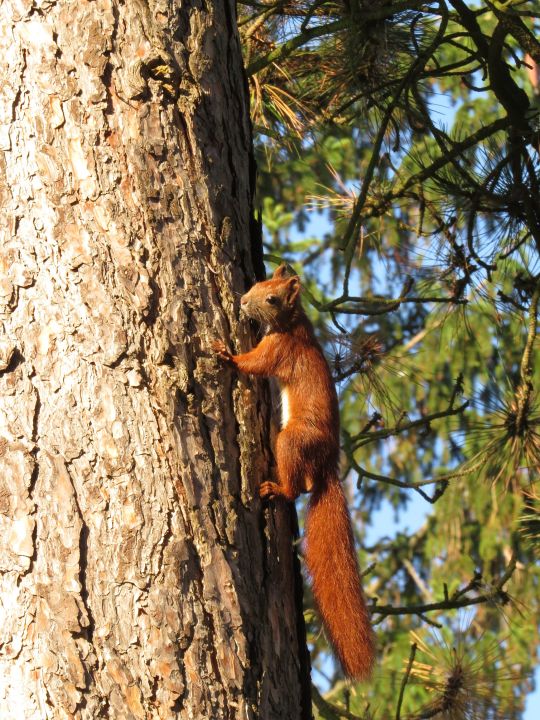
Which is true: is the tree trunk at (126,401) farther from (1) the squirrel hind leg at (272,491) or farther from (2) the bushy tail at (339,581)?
(2) the bushy tail at (339,581)

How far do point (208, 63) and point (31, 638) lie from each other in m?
1.46

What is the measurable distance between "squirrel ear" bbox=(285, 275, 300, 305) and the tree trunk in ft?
2.85

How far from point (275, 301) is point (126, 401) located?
1.05 metres

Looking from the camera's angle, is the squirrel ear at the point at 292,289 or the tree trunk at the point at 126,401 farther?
the squirrel ear at the point at 292,289

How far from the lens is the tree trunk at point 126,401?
6.50ft

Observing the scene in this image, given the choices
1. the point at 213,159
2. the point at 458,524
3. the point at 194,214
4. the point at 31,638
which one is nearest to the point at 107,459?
the point at 31,638

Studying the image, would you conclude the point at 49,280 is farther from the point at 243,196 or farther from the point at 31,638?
the point at 31,638

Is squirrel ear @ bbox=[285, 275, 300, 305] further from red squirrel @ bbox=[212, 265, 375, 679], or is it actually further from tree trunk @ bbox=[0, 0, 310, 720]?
tree trunk @ bbox=[0, 0, 310, 720]

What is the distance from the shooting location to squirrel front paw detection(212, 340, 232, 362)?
2283 millimetres

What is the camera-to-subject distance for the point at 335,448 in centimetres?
295

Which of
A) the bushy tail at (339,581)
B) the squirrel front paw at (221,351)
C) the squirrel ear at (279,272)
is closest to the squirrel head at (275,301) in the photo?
the squirrel ear at (279,272)

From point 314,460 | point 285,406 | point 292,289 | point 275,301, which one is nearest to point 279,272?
point 292,289

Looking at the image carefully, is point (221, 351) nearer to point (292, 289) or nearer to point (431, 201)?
point (292, 289)

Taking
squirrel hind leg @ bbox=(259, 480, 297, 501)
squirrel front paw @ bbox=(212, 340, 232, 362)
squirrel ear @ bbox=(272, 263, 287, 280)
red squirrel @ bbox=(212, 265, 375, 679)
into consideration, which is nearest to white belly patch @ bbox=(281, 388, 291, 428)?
red squirrel @ bbox=(212, 265, 375, 679)
